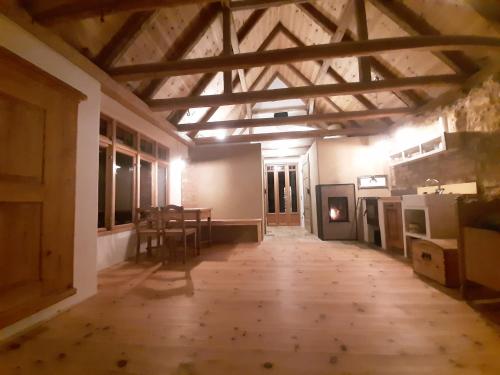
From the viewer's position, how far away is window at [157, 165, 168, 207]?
497 centimetres

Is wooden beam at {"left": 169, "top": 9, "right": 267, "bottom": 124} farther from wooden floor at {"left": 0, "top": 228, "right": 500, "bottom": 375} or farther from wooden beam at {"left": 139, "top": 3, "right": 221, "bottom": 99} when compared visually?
wooden floor at {"left": 0, "top": 228, "right": 500, "bottom": 375}

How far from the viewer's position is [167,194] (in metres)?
5.14

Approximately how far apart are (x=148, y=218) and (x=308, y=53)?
132 inches

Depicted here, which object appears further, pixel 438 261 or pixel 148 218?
pixel 148 218

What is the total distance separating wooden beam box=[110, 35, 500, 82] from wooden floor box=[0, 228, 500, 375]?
257 cm

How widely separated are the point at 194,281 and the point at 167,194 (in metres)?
2.95

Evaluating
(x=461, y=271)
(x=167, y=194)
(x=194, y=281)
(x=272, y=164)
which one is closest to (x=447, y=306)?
(x=461, y=271)

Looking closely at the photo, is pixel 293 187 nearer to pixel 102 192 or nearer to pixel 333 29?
pixel 333 29

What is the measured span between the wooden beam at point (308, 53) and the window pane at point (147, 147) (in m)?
1.66

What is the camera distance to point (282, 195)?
346 inches

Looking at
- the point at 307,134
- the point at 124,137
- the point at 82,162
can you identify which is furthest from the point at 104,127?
the point at 307,134

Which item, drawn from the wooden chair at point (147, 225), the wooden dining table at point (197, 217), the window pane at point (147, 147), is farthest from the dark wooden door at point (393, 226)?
the window pane at point (147, 147)

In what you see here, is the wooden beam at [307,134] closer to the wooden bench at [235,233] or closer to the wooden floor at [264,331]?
the wooden bench at [235,233]

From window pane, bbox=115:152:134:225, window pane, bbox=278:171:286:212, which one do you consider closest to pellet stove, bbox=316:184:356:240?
window pane, bbox=278:171:286:212
